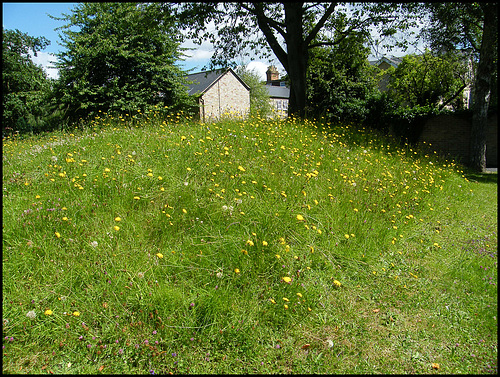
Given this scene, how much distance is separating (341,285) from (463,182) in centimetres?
641

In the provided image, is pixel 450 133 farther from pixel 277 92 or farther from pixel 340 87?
pixel 277 92

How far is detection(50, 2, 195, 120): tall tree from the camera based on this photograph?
13594mm

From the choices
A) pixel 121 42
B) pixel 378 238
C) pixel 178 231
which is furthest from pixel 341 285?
pixel 121 42

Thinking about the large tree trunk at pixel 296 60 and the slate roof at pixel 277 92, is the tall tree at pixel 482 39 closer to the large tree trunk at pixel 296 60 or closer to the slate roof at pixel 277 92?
the large tree trunk at pixel 296 60

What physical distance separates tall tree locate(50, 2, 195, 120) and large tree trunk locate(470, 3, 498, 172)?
11192 millimetres

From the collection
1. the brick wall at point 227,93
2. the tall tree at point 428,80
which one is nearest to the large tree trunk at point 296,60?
the tall tree at point 428,80

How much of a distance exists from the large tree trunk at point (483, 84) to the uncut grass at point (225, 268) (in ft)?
25.4

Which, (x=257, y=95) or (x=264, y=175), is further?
(x=257, y=95)

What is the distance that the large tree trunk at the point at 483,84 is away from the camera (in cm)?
984

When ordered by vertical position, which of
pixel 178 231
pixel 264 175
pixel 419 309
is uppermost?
pixel 264 175

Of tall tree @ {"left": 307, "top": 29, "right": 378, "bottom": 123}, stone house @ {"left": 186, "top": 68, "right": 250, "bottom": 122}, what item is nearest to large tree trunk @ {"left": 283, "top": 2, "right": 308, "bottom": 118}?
tall tree @ {"left": 307, "top": 29, "right": 378, "bottom": 123}

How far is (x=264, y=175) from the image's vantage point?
15.0 feet

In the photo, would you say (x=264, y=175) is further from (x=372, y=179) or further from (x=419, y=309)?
(x=419, y=309)

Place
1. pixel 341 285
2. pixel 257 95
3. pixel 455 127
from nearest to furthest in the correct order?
pixel 341 285 < pixel 455 127 < pixel 257 95
